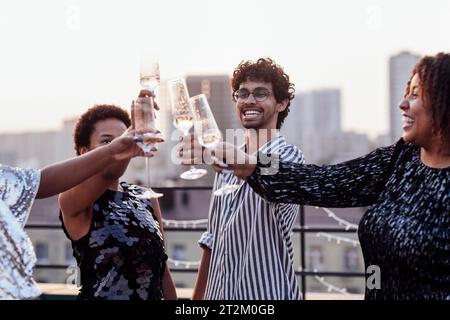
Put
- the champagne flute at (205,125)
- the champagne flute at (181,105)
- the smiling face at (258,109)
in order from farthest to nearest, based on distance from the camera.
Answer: the smiling face at (258,109), the champagne flute at (181,105), the champagne flute at (205,125)

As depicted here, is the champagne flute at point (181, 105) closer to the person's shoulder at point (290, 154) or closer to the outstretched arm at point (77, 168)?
the outstretched arm at point (77, 168)

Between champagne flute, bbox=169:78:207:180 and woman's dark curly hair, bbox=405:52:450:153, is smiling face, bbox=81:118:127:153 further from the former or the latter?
woman's dark curly hair, bbox=405:52:450:153

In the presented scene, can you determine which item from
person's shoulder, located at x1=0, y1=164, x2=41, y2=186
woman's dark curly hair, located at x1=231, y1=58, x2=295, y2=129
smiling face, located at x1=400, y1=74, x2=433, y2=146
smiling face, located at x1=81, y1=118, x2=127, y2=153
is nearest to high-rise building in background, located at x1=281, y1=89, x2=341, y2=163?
woman's dark curly hair, located at x1=231, y1=58, x2=295, y2=129

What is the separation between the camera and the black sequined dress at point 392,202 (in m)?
2.14

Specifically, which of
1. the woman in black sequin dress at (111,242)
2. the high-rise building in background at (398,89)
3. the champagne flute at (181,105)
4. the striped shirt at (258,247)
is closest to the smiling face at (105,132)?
the woman in black sequin dress at (111,242)

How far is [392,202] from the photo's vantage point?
→ 89.0 inches

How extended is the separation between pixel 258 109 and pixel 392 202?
2.22 feet

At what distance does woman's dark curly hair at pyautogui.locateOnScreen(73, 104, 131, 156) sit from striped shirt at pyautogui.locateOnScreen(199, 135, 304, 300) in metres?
0.53

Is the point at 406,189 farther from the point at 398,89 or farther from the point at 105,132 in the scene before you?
the point at 398,89

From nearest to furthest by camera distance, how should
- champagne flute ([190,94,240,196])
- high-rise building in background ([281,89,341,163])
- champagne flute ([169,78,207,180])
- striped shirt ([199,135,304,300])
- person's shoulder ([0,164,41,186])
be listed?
person's shoulder ([0,164,41,186]) → champagne flute ([190,94,240,196]) → champagne flute ([169,78,207,180]) → striped shirt ([199,135,304,300]) → high-rise building in background ([281,89,341,163])

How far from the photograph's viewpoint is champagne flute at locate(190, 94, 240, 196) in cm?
230

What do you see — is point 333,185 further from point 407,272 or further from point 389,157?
point 407,272

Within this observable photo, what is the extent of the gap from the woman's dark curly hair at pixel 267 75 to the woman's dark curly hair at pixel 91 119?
1.55 ft
